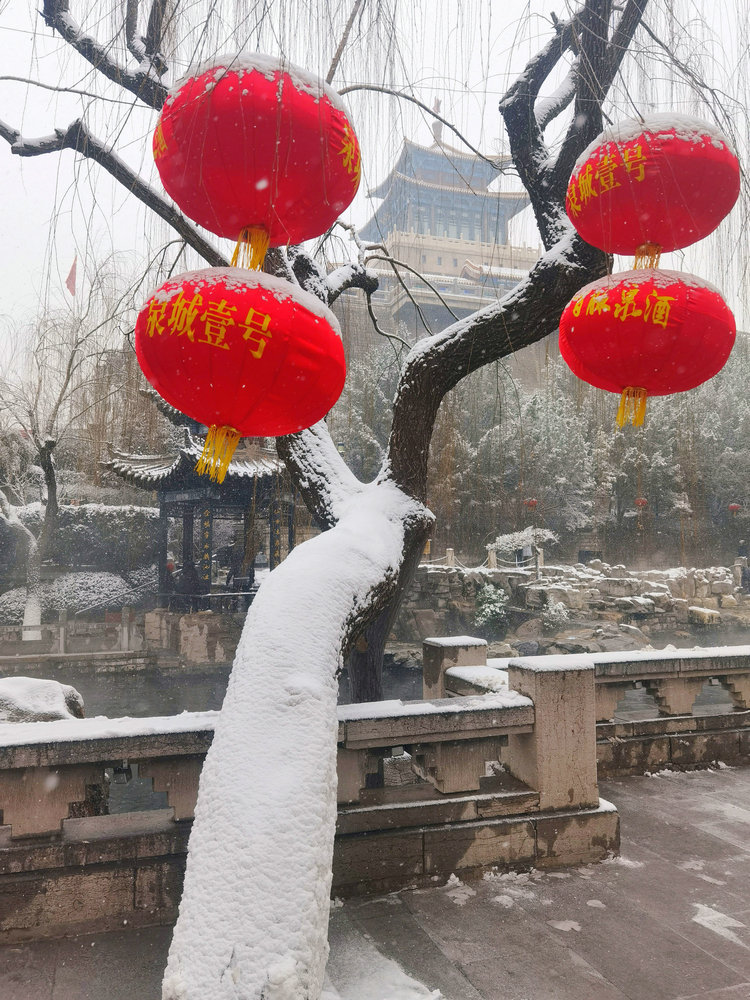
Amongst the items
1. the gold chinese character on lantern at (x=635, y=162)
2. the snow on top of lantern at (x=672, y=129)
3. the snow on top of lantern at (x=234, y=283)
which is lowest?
the snow on top of lantern at (x=234, y=283)

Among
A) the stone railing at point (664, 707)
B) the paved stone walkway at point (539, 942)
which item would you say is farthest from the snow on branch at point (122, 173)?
the paved stone walkway at point (539, 942)

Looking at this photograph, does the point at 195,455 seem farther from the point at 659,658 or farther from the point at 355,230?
the point at 659,658

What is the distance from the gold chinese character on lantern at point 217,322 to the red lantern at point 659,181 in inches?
56.1

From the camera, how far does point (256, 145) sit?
1.94m

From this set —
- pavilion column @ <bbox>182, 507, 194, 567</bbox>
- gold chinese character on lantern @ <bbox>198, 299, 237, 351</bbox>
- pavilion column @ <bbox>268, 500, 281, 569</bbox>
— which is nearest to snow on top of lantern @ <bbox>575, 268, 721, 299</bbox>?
gold chinese character on lantern @ <bbox>198, 299, 237, 351</bbox>

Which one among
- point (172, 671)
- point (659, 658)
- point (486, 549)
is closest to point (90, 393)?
point (172, 671)

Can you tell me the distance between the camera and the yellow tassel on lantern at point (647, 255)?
2.54 metres

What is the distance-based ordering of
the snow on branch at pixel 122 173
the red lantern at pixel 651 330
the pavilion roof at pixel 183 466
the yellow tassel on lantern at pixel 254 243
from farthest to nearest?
1. the pavilion roof at pixel 183 466
2. the snow on branch at pixel 122 173
3. the red lantern at pixel 651 330
4. the yellow tassel on lantern at pixel 254 243

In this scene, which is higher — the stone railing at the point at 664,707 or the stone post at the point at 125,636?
the stone railing at the point at 664,707

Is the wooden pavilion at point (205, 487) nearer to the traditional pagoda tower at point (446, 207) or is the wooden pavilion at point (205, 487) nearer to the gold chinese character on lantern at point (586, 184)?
the traditional pagoda tower at point (446, 207)

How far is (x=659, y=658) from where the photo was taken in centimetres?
447

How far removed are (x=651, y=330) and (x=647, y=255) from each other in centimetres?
37

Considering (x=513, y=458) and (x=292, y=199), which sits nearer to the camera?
(x=292, y=199)

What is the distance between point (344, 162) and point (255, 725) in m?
1.75
